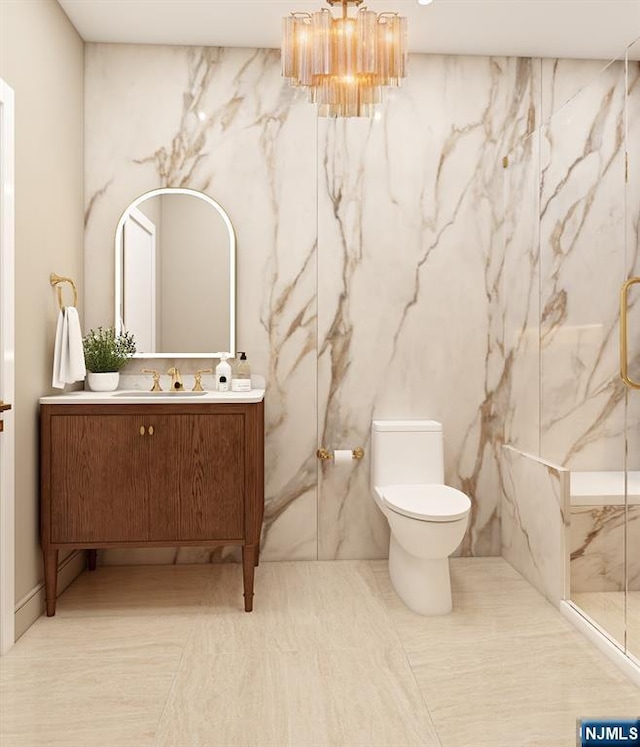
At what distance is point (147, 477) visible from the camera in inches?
103

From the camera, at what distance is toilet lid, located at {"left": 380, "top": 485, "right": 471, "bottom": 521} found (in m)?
2.54

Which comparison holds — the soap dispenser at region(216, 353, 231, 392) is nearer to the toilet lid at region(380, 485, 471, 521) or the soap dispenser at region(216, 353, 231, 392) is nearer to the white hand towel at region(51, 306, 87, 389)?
the white hand towel at region(51, 306, 87, 389)

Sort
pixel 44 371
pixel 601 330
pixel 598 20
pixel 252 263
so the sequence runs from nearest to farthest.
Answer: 1. pixel 601 330
2. pixel 44 371
3. pixel 598 20
4. pixel 252 263

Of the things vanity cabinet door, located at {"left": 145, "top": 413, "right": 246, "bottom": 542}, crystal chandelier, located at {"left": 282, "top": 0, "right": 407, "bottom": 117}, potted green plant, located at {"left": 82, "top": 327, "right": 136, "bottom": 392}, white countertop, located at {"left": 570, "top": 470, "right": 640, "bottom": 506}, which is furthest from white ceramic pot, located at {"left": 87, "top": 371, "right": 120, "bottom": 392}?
white countertop, located at {"left": 570, "top": 470, "right": 640, "bottom": 506}

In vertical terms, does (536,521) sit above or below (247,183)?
below

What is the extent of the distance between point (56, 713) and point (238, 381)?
1.57m

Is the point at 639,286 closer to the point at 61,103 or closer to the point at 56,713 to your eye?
the point at 56,713

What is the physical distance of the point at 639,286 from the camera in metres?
2.13

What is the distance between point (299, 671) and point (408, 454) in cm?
127

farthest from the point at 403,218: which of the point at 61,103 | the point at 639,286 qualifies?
the point at 61,103

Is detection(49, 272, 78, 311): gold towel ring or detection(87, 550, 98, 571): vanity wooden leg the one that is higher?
detection(49, 272, 78, 311): gold towel ring

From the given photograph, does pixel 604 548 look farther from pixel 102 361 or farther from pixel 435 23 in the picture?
pixel 435 23

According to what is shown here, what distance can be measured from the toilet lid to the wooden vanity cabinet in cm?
63

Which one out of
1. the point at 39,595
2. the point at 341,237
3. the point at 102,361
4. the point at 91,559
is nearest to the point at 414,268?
the point at 341,237
